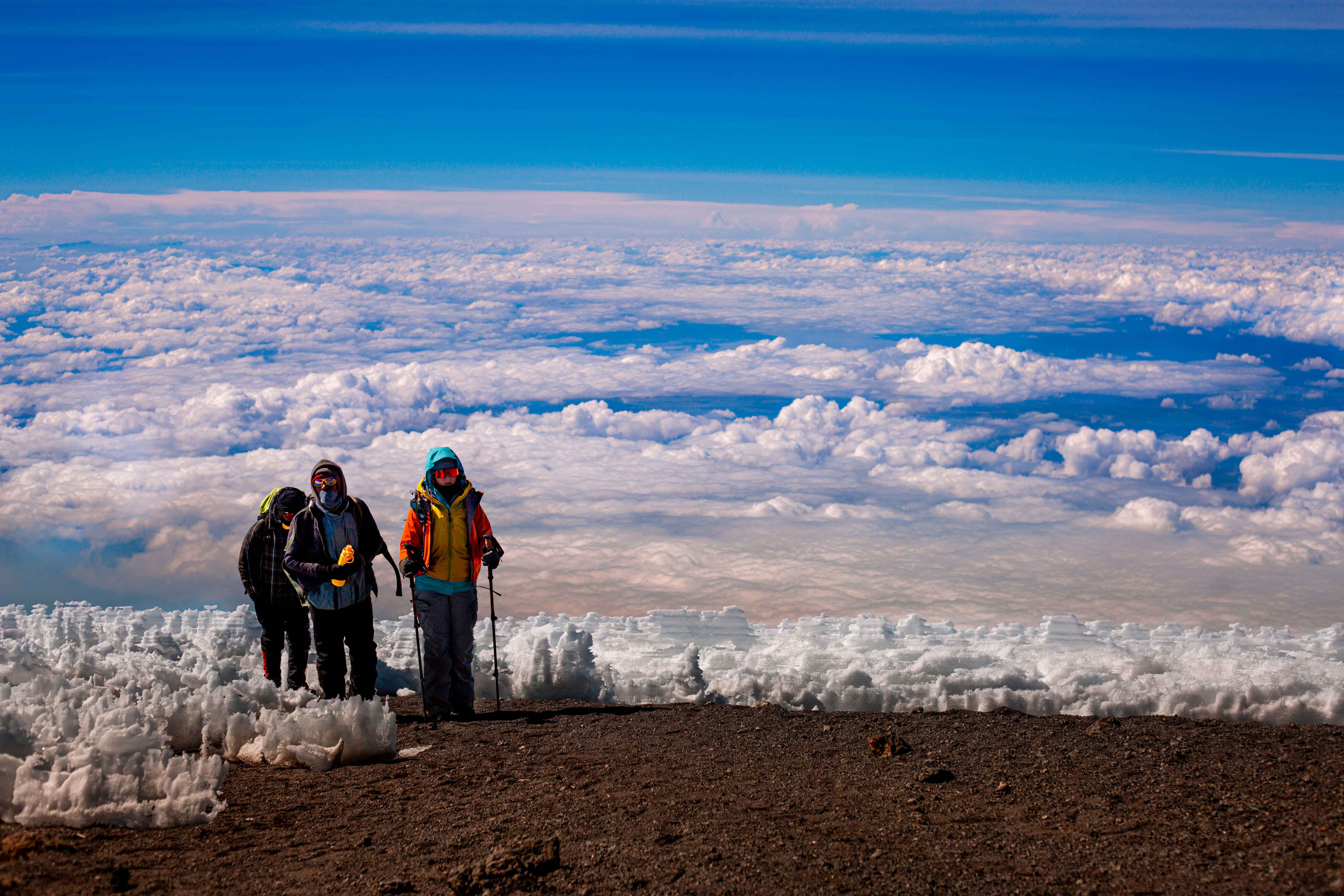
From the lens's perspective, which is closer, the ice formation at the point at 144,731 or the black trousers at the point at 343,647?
the ice formation at the point at 144,731

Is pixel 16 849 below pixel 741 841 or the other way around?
the other way around

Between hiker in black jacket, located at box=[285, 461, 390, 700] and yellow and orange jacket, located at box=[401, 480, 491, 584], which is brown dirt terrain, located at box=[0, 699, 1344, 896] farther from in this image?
yellow and orange jacket, located at box=[401, 480, 491, 584]

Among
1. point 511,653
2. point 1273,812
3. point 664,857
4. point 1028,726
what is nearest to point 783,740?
point 1028,726

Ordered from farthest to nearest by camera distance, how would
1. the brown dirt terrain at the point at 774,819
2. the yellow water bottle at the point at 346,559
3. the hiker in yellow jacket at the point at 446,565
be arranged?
1. the hiker in yellow jacket at the point at 446,565
2. the yellow water bottle at the point at 346,559
3. the brown dirt terrain at the point at 774,819

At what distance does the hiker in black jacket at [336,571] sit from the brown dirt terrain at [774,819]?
94cm

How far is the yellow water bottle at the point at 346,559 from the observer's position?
7617 millimetres

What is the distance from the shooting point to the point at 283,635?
8805 millimetres

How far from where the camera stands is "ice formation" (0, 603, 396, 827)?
16.2 ft

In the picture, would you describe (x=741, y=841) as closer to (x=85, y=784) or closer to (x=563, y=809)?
(x=563, y=809)

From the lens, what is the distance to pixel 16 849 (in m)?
4.37

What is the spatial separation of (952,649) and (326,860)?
798cm

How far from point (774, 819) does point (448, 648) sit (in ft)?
13.1

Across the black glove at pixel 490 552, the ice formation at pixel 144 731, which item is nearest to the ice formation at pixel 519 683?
the ice formation at pixel 144 731

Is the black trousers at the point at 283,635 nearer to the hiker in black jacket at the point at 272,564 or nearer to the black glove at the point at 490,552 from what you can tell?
the hiker in black jacket at the point at 272,564
